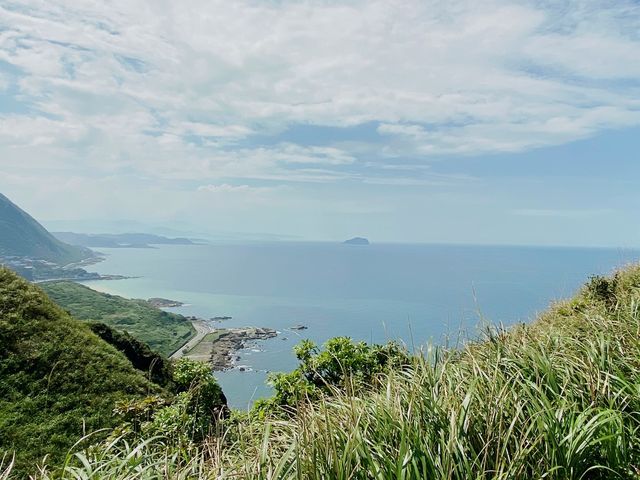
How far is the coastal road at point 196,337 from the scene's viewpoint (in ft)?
197

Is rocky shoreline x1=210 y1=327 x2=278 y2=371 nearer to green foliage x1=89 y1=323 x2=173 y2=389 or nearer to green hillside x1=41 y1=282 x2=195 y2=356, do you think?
green hillside x1=41 y1=282 x2=195 y2=356

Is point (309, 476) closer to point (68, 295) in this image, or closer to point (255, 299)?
point (68, 295)

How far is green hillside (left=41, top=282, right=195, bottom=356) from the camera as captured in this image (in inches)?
2523

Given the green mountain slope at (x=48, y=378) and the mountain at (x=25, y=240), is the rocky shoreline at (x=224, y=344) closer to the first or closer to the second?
the green mountain slope at (x=48, y=378)

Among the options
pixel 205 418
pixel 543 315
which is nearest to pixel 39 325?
pixel 205 418

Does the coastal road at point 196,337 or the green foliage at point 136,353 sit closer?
the green foliage at point 136,353

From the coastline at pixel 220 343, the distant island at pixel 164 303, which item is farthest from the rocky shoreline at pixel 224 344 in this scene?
the distant island at pixel 164 303

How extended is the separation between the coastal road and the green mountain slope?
4684 centimetres

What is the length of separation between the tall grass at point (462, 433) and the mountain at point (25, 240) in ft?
602

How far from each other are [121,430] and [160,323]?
2857 inches

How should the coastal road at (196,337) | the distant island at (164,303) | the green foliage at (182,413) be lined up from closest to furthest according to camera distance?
the green foliage at (182,413), the coastal road at (196,337), the distant island at (164,303)

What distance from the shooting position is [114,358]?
1023 centimetres

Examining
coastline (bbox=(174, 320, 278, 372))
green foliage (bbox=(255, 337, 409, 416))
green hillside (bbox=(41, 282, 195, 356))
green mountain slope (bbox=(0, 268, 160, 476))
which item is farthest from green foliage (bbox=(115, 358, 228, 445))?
green hillside (bbox=(41, 282, 195, 356))

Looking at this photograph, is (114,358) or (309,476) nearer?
(309,476)
